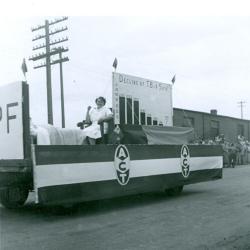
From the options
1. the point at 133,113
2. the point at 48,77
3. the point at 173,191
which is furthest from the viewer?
the point at 48,77

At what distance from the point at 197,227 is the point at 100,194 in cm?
214

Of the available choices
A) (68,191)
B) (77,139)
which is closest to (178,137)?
(77,139)

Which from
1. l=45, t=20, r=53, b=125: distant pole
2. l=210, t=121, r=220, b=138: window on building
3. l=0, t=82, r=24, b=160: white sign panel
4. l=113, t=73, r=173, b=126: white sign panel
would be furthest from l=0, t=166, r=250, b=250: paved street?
l=210, t=121, r=220, b=138: window on building

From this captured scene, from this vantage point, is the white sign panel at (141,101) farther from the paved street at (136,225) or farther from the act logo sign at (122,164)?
the paved street at (136,225)

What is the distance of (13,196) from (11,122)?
1.86 metres

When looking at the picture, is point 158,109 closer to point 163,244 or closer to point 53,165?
point 53,165

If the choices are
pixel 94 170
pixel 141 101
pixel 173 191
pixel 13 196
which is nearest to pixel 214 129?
pixel 173 191

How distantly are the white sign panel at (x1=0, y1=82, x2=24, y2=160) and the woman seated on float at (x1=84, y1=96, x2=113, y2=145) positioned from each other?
5.77 feet

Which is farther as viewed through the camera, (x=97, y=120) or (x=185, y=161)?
(x=185, y=161)

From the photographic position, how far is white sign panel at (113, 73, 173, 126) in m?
10.5

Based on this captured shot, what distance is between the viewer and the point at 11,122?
27.4 feet

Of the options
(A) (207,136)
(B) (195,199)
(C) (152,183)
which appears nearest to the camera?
(C) (152,183)

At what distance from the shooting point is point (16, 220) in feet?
27.3

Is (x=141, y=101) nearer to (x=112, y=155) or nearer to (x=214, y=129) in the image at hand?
(x=112, y=155)
